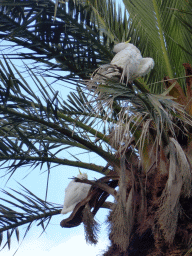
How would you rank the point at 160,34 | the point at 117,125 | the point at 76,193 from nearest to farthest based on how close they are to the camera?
the point at 117,125
the point at 76,193
the point at 160,34

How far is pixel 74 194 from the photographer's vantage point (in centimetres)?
365

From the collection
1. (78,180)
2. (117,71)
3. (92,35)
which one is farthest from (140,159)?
(92,35)

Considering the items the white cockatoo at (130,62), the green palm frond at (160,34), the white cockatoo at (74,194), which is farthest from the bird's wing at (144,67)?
the white cockatoo at (74,194)

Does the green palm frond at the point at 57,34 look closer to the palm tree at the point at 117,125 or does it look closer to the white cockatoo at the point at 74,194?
the palm tree at the point at 117,125

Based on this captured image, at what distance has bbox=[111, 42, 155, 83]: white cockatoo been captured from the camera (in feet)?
9.66

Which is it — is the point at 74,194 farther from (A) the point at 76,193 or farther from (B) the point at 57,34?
(B) the point at 57,34

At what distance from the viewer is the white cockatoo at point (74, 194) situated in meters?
3.65

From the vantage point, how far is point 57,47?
3320mm

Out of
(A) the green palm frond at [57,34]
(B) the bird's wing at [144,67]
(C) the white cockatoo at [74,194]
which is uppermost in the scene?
(A) the green palm frond at [57,34]

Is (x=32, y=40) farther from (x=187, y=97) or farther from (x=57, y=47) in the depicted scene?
(x=187, y=97)

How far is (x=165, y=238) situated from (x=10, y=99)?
5.06 feet

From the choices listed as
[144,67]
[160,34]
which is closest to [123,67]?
[144,67]

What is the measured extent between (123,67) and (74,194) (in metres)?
1.31

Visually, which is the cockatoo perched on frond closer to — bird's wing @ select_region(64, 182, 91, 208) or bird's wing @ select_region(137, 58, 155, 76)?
bird's wing @ select_region(137, 58, 155, 76)
